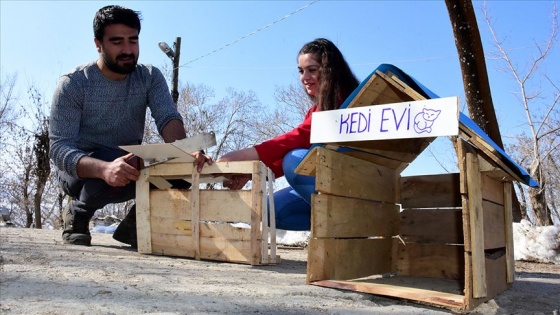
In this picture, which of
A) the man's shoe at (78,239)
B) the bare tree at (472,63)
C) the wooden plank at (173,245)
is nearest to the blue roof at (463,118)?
the wooden plank at (173,245)

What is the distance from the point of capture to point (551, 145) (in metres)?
12.8

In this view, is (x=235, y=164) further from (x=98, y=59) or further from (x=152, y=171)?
(x=98, y=59)

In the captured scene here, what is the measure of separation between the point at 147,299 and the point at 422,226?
6.41 ft

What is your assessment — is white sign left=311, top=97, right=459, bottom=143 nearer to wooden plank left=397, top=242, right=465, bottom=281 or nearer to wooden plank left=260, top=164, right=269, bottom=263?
wooden plank left=260, top=164, right=269, bottom=263

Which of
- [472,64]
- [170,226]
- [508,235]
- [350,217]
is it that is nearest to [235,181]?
[170,226]

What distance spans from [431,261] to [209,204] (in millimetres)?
1428

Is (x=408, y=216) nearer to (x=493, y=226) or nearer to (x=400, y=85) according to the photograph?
(x=493, y=226)

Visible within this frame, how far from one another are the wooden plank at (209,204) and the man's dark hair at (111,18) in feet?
4.32

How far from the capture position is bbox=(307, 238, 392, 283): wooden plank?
246 cm

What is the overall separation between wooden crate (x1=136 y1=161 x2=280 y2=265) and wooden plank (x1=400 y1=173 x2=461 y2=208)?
0.92m

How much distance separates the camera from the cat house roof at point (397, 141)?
85.8 inches

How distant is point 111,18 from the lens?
3592 mm

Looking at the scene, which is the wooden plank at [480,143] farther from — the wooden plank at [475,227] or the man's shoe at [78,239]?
the man's shoe at [78,239]

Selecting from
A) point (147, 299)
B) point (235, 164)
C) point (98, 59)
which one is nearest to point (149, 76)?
point (98, 59)
